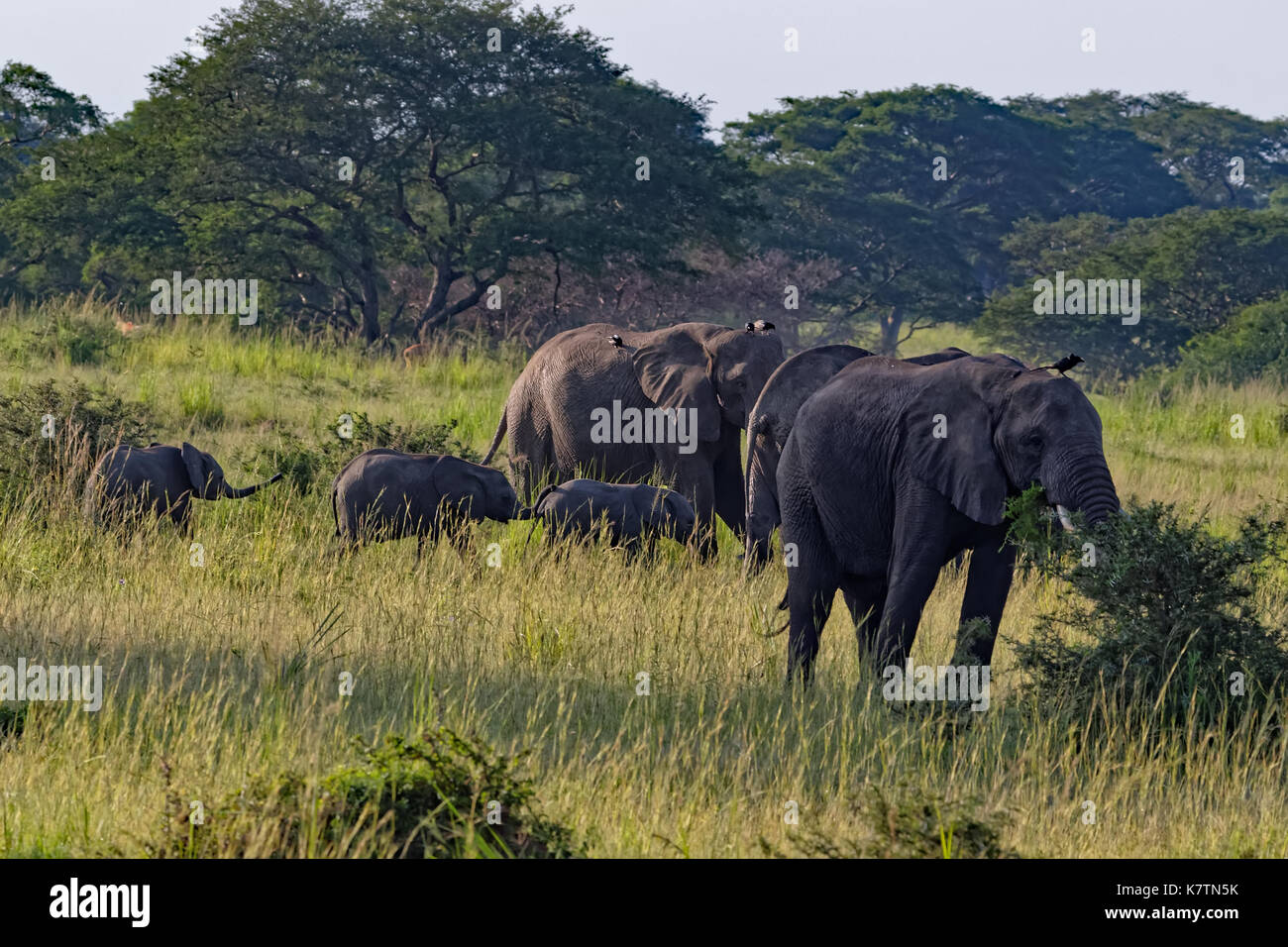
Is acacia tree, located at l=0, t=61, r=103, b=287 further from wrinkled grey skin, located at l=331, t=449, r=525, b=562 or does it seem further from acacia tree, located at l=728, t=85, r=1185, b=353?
wrinkled grey skin, located at l=331, t=449, r=525, b=562

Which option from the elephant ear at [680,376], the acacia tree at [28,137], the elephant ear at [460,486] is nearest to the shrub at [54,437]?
the elephant ear at [460,486]

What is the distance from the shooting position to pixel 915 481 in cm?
668

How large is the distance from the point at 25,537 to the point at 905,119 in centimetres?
3993

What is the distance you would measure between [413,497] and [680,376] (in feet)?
8.32

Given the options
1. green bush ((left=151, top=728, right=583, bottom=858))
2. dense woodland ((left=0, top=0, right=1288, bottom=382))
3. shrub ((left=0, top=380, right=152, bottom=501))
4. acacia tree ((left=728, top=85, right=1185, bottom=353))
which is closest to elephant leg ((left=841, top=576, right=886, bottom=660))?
green bush ((left=151, top=728, right=583, bottom=858))

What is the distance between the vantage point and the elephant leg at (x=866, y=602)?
7.30 m

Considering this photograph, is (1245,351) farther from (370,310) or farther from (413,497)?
(413,497)

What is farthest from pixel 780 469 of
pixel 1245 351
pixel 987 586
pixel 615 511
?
pixel 1245 351

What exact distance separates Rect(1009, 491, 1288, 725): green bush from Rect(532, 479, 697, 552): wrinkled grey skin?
10.7ft

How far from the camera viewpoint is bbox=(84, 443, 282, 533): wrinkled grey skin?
9.55 meters

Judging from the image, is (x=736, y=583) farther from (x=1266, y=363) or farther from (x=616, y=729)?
(x=1266, y=363)

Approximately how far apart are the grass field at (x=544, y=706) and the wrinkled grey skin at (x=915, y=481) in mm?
361

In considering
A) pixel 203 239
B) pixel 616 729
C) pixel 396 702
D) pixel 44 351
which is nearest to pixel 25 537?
pixel 396 702

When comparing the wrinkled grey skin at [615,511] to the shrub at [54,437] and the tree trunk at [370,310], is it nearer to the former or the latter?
the shrub at [54,437]
